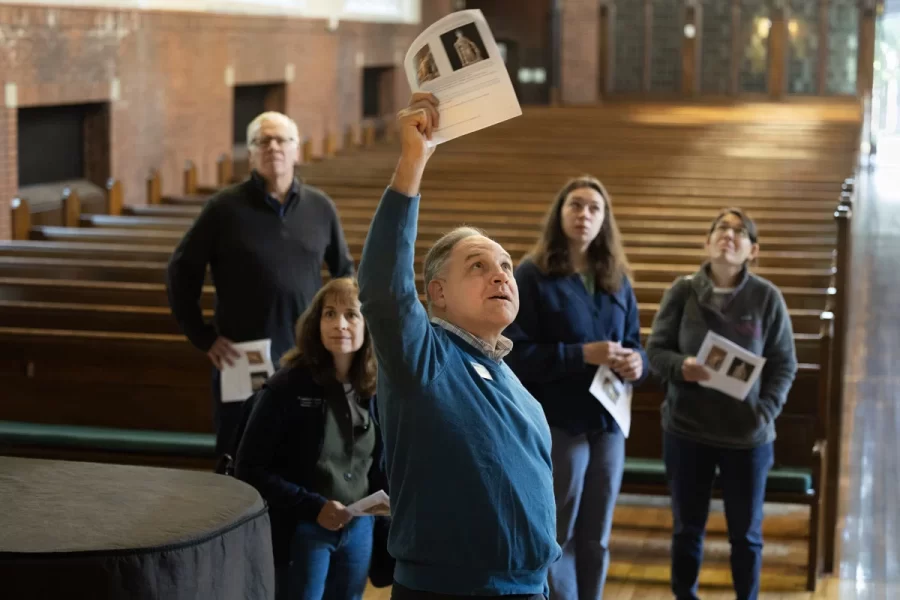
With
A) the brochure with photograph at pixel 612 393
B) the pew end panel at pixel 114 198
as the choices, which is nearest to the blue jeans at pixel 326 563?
the brochure with photograph at pixel 612 393

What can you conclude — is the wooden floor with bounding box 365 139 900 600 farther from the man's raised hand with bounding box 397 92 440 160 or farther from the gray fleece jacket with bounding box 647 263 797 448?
the man's raised hand with bounding box 397 92 440 160

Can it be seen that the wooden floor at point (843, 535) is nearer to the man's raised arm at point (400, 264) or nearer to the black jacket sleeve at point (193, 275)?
the black jacket sleeve at point (193, 275)

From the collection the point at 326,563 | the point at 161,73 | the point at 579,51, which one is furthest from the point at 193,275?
the point at 579,51

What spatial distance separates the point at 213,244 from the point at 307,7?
9458 millimetres

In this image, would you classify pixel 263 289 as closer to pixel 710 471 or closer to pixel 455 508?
pixel 710 471

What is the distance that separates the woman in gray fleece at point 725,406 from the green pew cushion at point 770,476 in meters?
0.72

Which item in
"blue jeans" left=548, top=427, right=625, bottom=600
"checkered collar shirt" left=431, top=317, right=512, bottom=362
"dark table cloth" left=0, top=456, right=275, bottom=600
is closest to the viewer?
"dark table cloth" left=0, top=456, right=275, bottom=600

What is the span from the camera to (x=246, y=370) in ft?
13.3

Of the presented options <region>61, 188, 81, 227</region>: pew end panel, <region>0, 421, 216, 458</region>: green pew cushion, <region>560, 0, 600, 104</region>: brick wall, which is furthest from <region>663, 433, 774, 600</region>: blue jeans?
<region>560, 0, 600, 104</region>: brick wall

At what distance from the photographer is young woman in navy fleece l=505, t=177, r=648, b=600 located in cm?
372

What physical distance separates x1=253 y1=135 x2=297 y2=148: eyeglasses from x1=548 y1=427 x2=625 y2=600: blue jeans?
4.17ft

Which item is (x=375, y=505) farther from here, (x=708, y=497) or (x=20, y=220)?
(x=20, y=220)

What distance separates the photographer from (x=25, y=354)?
226 inches

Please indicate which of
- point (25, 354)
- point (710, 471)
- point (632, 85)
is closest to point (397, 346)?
point (710, 471)
